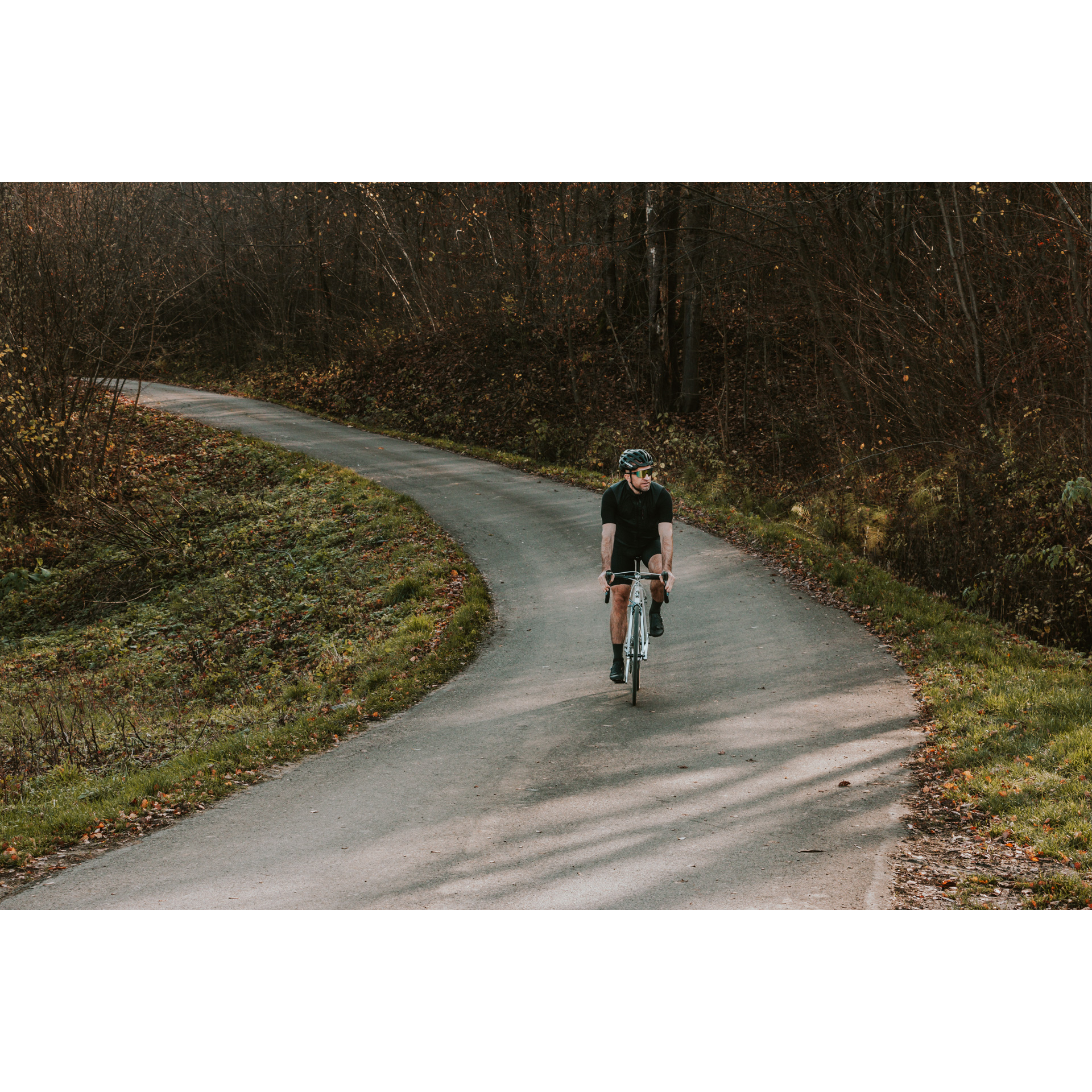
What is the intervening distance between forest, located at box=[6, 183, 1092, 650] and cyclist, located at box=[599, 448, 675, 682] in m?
4.60

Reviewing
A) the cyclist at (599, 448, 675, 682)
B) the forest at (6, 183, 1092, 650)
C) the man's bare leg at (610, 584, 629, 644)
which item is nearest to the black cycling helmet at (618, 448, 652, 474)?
the cyclist at (599, 448, 675, 682)

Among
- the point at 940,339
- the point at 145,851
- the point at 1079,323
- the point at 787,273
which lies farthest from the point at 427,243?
the point at 145,851

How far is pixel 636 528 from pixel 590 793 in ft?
8.48

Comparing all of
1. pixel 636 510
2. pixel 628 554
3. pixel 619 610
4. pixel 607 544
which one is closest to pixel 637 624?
pixel 619 610

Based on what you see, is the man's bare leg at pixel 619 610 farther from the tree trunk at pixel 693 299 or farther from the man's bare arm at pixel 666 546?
the tree trunk at pixel 693 299

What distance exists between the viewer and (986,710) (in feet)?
26.3

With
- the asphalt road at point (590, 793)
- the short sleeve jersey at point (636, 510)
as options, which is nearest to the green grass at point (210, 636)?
the asphalt road at point (590, 793)

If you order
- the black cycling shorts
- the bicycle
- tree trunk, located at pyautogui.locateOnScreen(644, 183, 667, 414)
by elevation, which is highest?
tree trunk, located at pyautogui.locateOnScreen(644, 183, 667, 414)

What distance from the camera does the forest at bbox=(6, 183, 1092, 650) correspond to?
1393 centimetres

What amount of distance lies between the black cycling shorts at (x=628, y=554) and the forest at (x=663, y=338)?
182 inches

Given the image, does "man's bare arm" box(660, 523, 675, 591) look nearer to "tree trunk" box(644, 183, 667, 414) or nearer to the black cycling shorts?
the black cycling shorts

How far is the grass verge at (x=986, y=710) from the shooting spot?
6.25 metres

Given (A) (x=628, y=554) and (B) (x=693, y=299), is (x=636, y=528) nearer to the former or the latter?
(A) (x=628, y=554)

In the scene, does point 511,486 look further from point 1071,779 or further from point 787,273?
point 1071,779
